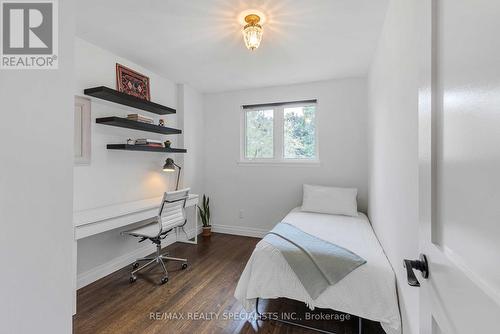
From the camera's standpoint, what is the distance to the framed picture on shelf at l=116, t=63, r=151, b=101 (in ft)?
8.70

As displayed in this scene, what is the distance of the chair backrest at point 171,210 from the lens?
2436mm

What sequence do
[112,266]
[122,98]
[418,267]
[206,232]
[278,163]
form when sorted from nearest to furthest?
[418,267], [122,98], [112,266], [278,163], [206,232]

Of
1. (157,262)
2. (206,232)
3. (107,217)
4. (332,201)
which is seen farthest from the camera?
(206,232)

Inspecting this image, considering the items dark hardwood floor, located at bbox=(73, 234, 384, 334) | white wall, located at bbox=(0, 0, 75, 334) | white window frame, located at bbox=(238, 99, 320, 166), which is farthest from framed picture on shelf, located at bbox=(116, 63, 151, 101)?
dark hardwood floor, located at bbox=(73, 234, 384, 334)

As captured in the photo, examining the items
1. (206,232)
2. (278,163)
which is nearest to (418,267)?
(278,163)

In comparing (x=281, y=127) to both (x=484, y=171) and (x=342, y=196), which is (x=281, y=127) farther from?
(x=484, y=171)

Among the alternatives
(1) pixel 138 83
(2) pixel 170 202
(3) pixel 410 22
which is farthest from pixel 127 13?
(3) pixel 410 22

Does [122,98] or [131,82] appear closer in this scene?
[122,98]

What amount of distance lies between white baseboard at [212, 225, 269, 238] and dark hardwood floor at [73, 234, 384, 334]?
1.06 m

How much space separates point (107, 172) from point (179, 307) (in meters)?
1.60

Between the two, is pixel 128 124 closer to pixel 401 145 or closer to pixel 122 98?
pixel 122 98

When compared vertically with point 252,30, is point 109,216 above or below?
below

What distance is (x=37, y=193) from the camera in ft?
2.63

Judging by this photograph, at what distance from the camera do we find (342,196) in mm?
3090
